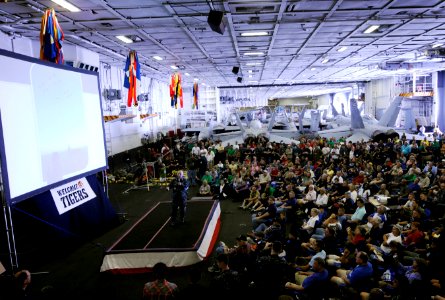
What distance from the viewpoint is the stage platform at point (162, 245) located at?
651 centimetres

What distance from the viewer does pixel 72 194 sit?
777 cm

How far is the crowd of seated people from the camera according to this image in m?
4.60

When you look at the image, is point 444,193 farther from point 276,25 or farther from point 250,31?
point 250,31

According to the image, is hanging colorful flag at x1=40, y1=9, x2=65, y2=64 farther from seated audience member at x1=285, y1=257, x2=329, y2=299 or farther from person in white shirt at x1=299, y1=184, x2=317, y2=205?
seated audience member at x1=285, y1=257, x2=329, y2=299

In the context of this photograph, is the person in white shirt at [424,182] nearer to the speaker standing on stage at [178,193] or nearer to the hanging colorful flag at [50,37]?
the speaker standing on stage at [178,193]

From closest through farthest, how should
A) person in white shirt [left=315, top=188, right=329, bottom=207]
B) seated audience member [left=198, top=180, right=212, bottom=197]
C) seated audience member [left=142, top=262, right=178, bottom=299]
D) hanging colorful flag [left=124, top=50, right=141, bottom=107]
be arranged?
seated audience member [left=142, top=262, right=178, bottom=299] < person in white shirt [left=315, top=188, right=329, bottom=207] < seated audience member [left=198, top=180, right=212, bottom=197] < hanging colorful flag [left=124, top=50, right=141, bottom=107]

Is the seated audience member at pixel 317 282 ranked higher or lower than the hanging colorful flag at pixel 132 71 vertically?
lower

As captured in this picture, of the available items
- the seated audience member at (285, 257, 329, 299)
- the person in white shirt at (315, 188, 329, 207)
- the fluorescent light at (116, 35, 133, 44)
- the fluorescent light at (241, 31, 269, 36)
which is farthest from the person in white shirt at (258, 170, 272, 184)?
the fluorescent light at (116, 35, 133, 44)

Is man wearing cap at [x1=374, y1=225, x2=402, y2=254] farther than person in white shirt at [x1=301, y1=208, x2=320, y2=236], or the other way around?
person in white shirt at [x1=301, y1=208, x2=320, y2=236]

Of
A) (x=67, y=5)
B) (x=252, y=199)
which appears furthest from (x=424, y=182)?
(x=67, y=5)

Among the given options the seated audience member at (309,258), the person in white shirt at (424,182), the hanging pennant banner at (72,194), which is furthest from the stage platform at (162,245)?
the person in white shirt at (424,182)

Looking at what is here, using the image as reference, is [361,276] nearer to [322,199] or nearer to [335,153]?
[322,199]

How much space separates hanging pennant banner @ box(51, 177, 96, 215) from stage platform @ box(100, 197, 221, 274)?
1.53m

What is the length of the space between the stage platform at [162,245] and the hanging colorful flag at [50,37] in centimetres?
528
